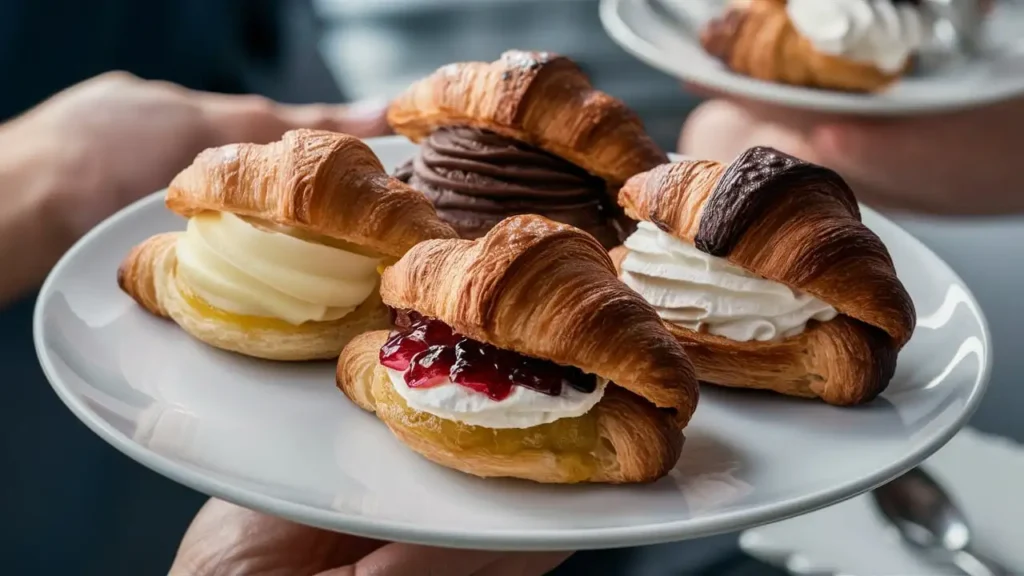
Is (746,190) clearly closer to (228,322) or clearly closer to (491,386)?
(491,386)

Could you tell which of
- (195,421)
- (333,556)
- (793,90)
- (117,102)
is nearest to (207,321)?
(195,421)

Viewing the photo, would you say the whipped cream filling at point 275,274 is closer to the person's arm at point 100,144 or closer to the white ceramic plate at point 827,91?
the person's arm at point 100,144

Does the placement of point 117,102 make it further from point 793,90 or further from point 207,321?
point 793,90

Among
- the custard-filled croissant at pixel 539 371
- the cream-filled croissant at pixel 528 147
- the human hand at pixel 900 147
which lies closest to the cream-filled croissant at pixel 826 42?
the human hand at pixel 900 147

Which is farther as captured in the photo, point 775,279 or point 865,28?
point 865,28

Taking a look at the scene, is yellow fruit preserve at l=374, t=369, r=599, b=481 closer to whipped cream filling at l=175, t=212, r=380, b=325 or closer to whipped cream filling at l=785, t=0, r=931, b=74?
whipped cream filling at l=175, t=212, r=380, b=325

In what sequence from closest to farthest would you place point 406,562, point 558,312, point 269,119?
point 558,312
point 406,562
point 269,119

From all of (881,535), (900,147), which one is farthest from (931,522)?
(900,147)
